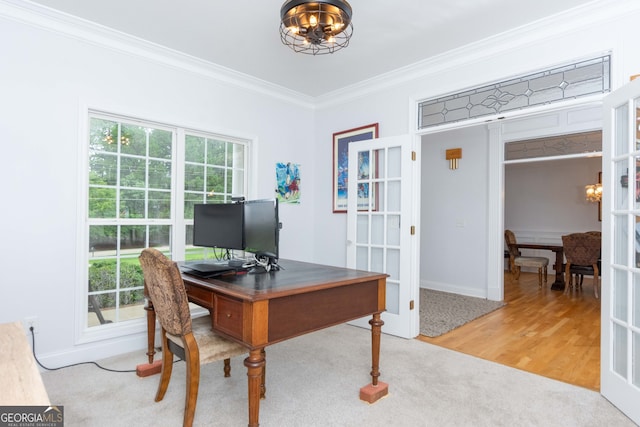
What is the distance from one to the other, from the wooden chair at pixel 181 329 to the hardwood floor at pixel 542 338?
7.38 feet

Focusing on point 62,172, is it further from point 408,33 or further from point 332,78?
point 408,33

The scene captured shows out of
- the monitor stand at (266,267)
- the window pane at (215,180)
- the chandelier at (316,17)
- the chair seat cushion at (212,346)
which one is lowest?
the chair seat cushion at (212,346)

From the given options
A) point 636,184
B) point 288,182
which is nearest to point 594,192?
point 636,184

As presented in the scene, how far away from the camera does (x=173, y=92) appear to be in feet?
11.2

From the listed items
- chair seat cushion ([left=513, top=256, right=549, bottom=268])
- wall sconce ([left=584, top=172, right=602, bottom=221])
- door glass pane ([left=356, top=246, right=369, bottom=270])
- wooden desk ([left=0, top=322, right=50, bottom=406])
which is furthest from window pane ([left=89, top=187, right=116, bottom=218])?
wall sconce ([left=584, top=172, right=602, bottom=221])

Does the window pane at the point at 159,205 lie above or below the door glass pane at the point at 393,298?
above

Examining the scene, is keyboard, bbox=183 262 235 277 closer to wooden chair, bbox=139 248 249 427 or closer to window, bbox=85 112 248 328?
wooden chair, bbox=139 248 249 427

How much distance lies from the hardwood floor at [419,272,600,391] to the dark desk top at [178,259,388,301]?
159 cm

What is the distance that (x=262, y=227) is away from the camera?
7.98 feet

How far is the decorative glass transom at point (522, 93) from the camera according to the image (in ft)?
8.57

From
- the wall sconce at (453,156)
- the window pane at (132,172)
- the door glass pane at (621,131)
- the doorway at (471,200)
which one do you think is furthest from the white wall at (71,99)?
the wall sconce at (453,156)

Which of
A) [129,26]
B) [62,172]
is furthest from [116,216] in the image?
[129,26]

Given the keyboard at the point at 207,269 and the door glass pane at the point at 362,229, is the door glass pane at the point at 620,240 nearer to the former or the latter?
the door glass pane at the point at 362,229

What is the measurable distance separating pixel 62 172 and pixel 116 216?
0.54 m
